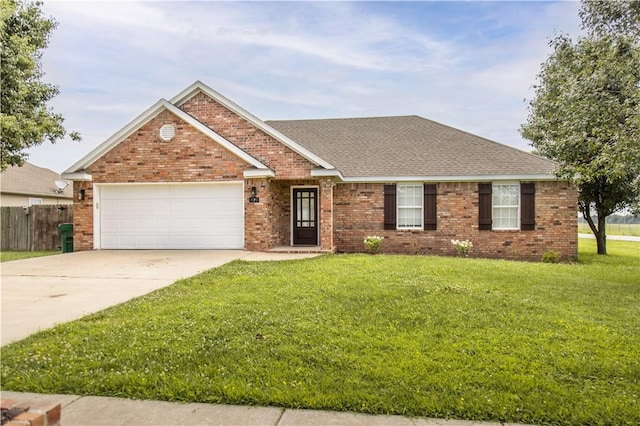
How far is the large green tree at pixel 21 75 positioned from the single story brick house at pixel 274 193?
2.92 metres

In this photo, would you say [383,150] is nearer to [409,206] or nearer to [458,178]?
[409,206]

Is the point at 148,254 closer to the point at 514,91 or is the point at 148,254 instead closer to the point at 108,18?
the point at 108,18

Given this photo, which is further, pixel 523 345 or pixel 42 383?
pixel 523 345

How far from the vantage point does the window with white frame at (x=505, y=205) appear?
45.3 ft

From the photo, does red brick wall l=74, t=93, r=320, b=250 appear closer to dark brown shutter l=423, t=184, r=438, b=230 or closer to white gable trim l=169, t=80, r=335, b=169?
white gable trim l=169, t=80, r=335, b=169

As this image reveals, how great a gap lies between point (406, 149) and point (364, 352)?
12.6 m

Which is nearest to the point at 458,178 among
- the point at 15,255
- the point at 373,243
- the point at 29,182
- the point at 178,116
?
the point at 373,243

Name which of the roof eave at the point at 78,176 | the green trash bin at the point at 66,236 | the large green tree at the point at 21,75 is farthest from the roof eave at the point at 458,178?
the green trash bin at the point at 66,236

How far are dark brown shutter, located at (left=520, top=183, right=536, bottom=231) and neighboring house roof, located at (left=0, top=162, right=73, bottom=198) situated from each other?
80.1 ft

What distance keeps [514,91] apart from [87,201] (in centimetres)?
1877

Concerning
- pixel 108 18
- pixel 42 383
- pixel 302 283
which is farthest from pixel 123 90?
pixel 42 383

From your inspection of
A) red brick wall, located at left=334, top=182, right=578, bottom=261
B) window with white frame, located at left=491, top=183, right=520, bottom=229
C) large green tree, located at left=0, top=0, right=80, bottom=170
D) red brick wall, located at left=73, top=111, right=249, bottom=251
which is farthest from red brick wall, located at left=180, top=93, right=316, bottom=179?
window with white frame, located at left=491, top=183, right=520, bottom=229

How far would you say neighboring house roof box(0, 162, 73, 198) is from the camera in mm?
22203

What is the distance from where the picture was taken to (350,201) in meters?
14.4
